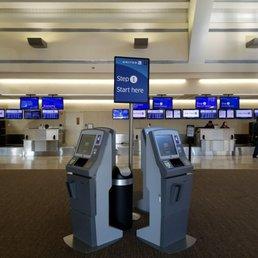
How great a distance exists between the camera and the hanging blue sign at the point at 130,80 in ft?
14.0

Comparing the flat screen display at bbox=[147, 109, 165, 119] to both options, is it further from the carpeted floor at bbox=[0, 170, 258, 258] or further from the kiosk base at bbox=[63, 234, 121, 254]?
the kiosk base at bbox=[63, 234, 121, 254]

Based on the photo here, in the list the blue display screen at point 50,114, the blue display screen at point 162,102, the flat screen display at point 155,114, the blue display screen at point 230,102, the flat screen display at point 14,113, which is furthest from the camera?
the flat screen display at point 155,114

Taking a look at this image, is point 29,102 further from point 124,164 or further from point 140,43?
point 140,43

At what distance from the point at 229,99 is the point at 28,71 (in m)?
7.92

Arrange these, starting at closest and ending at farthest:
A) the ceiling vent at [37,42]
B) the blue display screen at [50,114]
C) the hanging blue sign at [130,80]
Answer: the hanging blue sign at [130,80] → the ceiling vent at [37,42] → the blue display screen at [50,114]

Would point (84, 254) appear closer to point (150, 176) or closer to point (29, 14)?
point (150, 176)

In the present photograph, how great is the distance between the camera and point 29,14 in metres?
9.83

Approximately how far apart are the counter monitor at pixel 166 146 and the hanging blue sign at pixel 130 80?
1.04 metres

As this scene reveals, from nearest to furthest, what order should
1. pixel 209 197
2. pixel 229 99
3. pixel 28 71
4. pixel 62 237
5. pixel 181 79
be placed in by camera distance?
pixel 62 237 < pixel 209 197 < pixel 28 71 < pixel 181 79 < pixel 229 99

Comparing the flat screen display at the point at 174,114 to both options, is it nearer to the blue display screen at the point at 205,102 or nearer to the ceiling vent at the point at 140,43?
the blue display screen at the point at 205,102

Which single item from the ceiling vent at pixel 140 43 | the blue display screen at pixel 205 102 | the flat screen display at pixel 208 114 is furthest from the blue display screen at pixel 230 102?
the ceiling vent at pixel 140 43

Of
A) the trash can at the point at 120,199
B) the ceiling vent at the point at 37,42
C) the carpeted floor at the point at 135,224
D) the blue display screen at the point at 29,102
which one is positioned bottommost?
the carpeted floor at the point at 135,224

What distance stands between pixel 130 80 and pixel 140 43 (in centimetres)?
590

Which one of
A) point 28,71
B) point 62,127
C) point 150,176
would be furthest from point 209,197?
point 62,127
